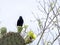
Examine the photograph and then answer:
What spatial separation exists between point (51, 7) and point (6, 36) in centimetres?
594

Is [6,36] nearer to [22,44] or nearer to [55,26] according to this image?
[22,44]

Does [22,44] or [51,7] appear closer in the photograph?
[22,44]

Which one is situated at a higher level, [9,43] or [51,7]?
[51,7]

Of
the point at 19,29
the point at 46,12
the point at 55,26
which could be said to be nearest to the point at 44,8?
the point at 46,12

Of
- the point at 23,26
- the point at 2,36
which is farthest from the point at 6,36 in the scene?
Answer: the point at 23,26

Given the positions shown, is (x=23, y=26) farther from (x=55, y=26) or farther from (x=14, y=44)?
(x=55, y=26)

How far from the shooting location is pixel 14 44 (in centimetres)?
273

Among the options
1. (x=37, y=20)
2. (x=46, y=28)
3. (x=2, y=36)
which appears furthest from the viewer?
(x=37, y=20)

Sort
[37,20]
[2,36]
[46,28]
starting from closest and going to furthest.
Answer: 1. [2,36]
2. [46,28]
3. [37,20]

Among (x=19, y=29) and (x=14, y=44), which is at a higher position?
(x=19, y=29)

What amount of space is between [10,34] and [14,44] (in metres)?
0.14

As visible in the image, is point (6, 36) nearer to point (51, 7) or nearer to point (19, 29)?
point (19, 29)

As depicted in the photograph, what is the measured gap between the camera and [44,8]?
870 cm

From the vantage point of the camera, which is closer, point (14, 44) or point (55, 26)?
point (14, 44)
